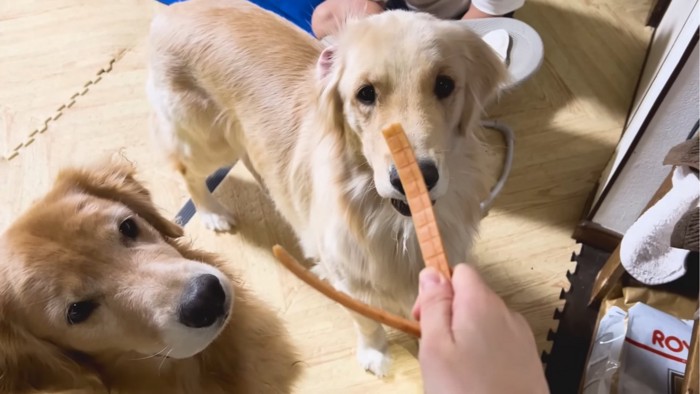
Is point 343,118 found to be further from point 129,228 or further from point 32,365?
point 32,365

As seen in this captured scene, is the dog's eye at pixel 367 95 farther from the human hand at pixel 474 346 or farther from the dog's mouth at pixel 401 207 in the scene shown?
the human hand at pixel 474 346

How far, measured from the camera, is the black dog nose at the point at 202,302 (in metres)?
1.09

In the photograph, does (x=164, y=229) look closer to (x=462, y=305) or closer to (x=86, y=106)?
(x=462, y=305)

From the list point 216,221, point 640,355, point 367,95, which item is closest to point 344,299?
point 367,95

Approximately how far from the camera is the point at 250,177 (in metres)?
2.14

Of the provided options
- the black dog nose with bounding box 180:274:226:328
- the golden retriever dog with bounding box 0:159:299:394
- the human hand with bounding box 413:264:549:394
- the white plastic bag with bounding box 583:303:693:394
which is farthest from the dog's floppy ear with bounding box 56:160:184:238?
the white plastic bag with bounding box 583:303:693:394

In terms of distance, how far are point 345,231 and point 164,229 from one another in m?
0.43

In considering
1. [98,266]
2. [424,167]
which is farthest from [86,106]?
[424,167]

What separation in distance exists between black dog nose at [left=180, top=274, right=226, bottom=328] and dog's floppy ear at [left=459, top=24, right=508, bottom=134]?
639mm

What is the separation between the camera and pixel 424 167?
40.1 inches

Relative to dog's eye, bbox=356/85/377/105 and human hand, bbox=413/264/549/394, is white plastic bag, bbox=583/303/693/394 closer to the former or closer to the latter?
human hand, bbox=413/264/549/394

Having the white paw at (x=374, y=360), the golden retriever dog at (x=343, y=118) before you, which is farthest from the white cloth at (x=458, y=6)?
the white paw at (x=374, y=360)

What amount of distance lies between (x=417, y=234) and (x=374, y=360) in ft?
2.81

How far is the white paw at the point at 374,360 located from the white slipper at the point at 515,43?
1.06m
